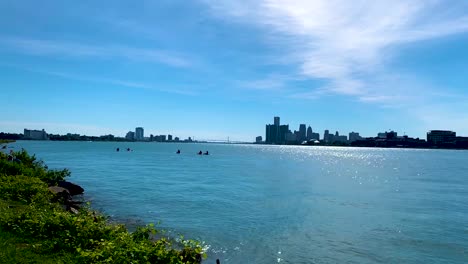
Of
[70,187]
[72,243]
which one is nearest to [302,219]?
[72,243]

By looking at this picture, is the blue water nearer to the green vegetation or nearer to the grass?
the green vegetation

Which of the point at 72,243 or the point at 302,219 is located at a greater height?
the point at 72,243

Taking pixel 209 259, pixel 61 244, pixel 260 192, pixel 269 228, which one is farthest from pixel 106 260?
pixel 260 192

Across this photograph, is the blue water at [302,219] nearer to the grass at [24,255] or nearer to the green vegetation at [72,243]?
the green vegetation at [72,243]

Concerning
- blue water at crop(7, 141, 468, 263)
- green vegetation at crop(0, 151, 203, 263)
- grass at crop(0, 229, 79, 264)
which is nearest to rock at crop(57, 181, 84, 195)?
blue water at crop(7, 141, 468, 263)

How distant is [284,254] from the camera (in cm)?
1889

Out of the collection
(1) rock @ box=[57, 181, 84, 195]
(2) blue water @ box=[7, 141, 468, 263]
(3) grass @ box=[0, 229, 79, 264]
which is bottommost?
(2) blue water @ box=[7, 141, 468, 263]

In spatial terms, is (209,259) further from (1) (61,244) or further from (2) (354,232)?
(2) (354,232)

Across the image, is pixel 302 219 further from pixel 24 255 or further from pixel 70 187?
pixel 70 187

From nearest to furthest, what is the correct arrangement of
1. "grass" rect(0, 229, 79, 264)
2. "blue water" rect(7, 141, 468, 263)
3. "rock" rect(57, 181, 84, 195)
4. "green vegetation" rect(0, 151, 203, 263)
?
"grass" rect(0, 229, 79, 264) → "green vegetation" rect(0, 151, 203, 263) → "blue water" rect(7, 141, 468, 263) → "rock" rect(57, 181, 84, 195)

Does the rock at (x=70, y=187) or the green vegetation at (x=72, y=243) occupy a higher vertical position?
the green vegetation at (x=72, y=243)

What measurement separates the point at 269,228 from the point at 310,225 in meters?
3.15

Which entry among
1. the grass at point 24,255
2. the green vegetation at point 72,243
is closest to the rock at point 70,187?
the green vegetation at point 72,243

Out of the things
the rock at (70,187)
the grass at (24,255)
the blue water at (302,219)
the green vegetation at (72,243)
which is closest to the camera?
the grass at (24,255)
